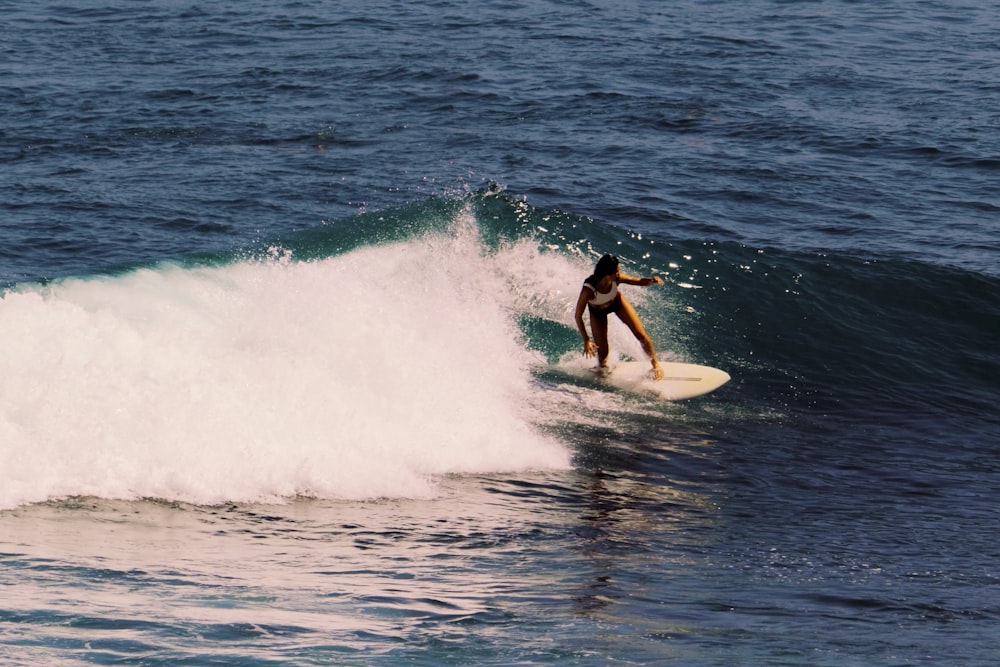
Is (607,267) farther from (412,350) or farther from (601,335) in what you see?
(412,350)

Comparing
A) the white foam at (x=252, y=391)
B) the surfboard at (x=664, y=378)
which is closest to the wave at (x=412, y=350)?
the white foam at (x=252, y=391)

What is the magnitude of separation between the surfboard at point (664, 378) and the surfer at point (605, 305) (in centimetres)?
15

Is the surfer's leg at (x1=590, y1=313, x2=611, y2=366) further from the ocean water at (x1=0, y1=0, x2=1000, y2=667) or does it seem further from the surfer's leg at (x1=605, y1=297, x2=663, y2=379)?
the ocean water at (x1=0, y1=0, x2=1000, y2=667)

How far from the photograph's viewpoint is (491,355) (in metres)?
14.9

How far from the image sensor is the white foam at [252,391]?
35.2 ft

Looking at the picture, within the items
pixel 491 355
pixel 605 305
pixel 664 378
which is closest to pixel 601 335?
pixel 605 305

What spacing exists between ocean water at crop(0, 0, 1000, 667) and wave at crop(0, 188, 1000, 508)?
5 cm

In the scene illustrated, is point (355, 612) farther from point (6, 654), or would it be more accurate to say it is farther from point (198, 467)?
point (198, 467)

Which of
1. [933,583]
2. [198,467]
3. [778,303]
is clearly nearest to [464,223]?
[778,303]

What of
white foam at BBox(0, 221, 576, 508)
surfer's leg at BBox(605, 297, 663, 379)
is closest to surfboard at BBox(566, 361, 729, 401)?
surfer's leg at BBox(605, 297, 663, 379)

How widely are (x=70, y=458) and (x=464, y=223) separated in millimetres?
8540

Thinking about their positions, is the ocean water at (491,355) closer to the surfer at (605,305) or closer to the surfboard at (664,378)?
the surfboard at (664,378)

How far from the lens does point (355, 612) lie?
8.30m

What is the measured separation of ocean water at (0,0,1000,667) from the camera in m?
8.59
